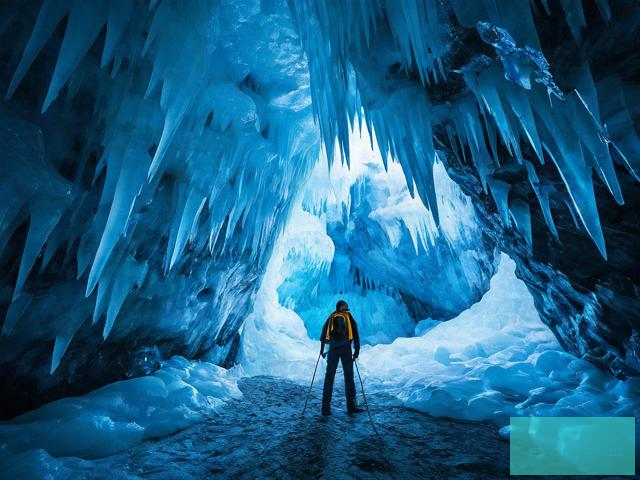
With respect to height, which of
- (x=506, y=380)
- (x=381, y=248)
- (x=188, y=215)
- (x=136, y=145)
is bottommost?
(x=506, y=380)

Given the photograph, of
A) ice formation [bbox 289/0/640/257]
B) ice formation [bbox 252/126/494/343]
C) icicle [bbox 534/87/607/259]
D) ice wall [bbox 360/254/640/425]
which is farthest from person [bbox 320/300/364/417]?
ice formation [bbox 252/126/494/343]

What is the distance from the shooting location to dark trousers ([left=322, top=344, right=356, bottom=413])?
422 cm

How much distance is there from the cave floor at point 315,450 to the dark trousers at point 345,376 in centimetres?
20

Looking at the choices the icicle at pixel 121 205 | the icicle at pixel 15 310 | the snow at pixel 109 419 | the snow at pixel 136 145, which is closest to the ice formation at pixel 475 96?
the snow at pixel 136 145

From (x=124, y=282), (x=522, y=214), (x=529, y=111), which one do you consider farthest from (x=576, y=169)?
(x=124, y=282)

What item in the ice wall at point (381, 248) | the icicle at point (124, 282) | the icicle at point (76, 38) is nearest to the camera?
the icicle at point (76, 38)

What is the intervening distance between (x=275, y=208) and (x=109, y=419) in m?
4.94

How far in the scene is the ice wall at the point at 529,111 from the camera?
2.61 meters

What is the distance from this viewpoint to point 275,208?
7.24 metres

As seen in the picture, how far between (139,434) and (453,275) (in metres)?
14.7

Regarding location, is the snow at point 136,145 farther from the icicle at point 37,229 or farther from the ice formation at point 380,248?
the ice formation at point 380,248

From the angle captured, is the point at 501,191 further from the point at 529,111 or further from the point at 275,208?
the point at 275,208

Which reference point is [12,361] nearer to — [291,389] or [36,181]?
[36,181]

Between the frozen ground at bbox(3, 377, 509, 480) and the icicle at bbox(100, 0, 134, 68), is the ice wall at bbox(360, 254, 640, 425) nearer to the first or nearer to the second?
the frozen ground at bbox(3, 377, 509, 480)
